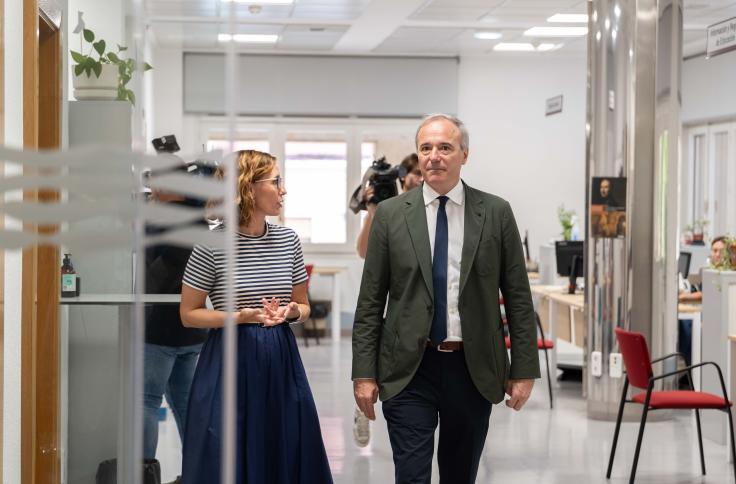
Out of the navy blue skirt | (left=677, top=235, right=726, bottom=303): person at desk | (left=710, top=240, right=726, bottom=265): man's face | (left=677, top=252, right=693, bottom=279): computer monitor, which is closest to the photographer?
the navy blue skirt

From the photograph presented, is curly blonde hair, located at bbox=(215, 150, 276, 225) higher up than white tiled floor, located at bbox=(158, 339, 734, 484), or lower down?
higher up

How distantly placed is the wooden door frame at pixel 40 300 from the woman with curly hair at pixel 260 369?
0.40m

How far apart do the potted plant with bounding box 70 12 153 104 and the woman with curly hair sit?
0.51m

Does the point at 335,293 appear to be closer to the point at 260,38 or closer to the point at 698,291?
the point at 260,38

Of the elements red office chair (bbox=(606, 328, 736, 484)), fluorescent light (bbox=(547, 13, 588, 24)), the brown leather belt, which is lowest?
red office chair (bbox=(606, 328, 736, 484))

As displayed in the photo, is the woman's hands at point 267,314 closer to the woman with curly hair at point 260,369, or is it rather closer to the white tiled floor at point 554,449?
the woman with curly hair at point 260,369

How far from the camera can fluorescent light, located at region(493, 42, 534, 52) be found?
12.4 m

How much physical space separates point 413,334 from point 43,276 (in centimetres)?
111

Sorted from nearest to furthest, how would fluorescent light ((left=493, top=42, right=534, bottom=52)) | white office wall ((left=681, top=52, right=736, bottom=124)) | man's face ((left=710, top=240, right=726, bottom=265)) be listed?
man's face ((left=710, top=240, right=726, bottom=265)) < white office wall ((left=681, top=52, right=736, bottom=124)) < fluorescent light ((left=493, top=42, right=534, bottom=52))

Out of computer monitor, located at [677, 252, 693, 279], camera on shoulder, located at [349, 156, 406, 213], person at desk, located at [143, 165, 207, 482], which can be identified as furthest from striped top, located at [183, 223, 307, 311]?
computer monitor, located at [677, 252, 693, 279]

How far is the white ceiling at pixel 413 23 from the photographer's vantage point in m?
9.89

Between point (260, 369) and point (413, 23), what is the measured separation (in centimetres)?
810

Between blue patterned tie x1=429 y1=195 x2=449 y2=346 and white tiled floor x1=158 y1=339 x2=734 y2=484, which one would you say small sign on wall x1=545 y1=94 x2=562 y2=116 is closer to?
white tiled floor x1=158 y1=339 x2=734 y2=484

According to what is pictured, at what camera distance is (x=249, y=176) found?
340 cm
